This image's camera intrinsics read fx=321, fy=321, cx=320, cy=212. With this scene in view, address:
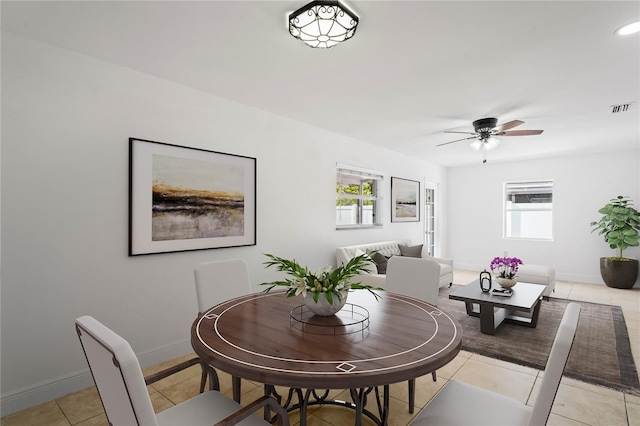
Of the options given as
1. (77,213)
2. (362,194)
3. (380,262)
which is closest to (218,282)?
(77,213)

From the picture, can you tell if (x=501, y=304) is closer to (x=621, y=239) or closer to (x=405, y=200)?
(x=405, y=200)

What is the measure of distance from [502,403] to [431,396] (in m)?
1.01

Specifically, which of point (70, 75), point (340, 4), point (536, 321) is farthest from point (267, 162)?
point (536, 321)

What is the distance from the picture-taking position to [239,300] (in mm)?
2113

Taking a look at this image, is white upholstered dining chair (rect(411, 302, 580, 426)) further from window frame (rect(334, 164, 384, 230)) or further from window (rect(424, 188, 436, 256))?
window (rect(424, 188, 436, 256))

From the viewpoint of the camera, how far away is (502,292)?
3734 mm

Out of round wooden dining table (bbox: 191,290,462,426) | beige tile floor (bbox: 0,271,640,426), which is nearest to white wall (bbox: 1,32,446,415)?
beige tile floor (bbox: 0,271,640,426)

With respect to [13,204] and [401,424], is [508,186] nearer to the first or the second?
[401,424]

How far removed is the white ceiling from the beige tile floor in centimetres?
253

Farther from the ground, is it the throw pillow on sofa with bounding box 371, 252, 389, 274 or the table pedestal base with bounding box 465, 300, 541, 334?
the throw pillow on sofa with bounding box 371, 252, 389, 274

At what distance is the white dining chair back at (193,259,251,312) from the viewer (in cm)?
224

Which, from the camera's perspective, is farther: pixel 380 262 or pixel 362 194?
pixel 362 194

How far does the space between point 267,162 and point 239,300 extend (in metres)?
1.98

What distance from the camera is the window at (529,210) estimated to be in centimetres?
693
